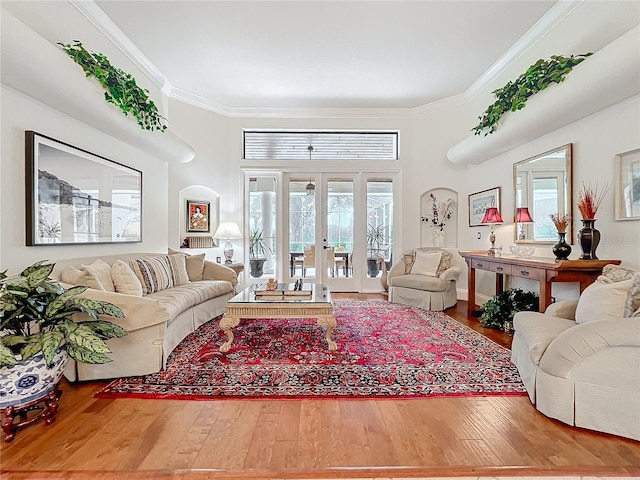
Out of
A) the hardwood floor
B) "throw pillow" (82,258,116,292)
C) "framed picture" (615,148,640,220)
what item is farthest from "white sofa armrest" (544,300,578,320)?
"throw pillow" (82,258,116,292)

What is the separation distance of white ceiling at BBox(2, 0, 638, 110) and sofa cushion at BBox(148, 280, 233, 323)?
2540 millimetres

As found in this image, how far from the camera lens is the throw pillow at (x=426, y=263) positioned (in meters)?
4.97

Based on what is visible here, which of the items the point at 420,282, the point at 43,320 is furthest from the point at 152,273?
the point at 420,282

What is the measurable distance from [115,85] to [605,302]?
4383mm

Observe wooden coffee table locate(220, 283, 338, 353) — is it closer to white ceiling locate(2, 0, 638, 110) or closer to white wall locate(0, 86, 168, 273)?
white wall locate(0, 86, 168, 273)

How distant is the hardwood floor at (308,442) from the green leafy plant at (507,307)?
1723 mm

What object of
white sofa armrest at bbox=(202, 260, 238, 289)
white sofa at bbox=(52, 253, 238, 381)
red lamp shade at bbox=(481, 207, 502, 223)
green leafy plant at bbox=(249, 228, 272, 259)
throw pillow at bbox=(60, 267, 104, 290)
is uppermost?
red lamp shade at bbox=(481, 207, 502, 223)

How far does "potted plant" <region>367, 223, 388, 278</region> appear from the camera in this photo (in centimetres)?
604

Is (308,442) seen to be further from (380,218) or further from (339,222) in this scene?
(380,218)

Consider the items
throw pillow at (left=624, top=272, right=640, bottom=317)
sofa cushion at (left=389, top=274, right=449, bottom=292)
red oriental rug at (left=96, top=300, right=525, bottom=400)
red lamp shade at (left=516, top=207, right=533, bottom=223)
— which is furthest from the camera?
sofa cushion at (left=389, top=274, right=449, bottom=292)

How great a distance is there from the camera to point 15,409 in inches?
70.3

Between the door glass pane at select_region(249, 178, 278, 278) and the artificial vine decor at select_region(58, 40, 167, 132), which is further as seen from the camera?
the door glass pane at select_region(249, 178, 278, 278)

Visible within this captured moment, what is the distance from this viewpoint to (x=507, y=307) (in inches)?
146

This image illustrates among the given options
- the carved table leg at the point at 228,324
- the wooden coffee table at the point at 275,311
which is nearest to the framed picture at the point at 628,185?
the wooden coffee table at the point at 275,311
